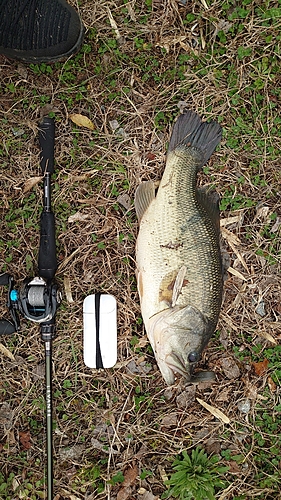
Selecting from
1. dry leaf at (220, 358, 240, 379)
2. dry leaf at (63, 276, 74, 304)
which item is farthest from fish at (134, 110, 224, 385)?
dry leaf at (63, 276, 74, 304)

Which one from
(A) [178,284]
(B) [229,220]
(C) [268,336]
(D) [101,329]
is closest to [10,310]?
(D) [101,329]

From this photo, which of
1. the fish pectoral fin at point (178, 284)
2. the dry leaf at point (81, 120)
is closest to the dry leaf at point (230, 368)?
the fish pectoral fin at point (178, 284)

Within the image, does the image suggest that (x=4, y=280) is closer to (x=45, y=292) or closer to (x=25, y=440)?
(x=45, y=292)

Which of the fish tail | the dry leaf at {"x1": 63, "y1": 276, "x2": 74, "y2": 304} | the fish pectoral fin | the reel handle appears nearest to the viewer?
the fish pectoral fin

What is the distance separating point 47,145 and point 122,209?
2.17 ft

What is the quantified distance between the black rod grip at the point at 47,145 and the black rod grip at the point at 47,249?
327mm

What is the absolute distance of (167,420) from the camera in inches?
126

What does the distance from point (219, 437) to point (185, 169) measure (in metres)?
1.87

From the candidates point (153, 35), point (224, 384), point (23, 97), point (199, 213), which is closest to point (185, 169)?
point (199, 213)

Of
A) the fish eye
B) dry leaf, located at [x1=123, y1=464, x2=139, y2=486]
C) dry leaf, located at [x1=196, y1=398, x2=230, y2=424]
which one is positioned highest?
the fish eye

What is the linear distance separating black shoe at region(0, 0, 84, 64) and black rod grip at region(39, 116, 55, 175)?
1.50ft

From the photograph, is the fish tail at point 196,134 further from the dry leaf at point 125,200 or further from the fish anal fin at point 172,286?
the fish anal fin at point 172,286

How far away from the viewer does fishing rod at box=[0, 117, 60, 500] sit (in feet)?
9.35

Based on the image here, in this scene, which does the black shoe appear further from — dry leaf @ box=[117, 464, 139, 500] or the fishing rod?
dry leaf @ box=[117, 464, 139, 500]
